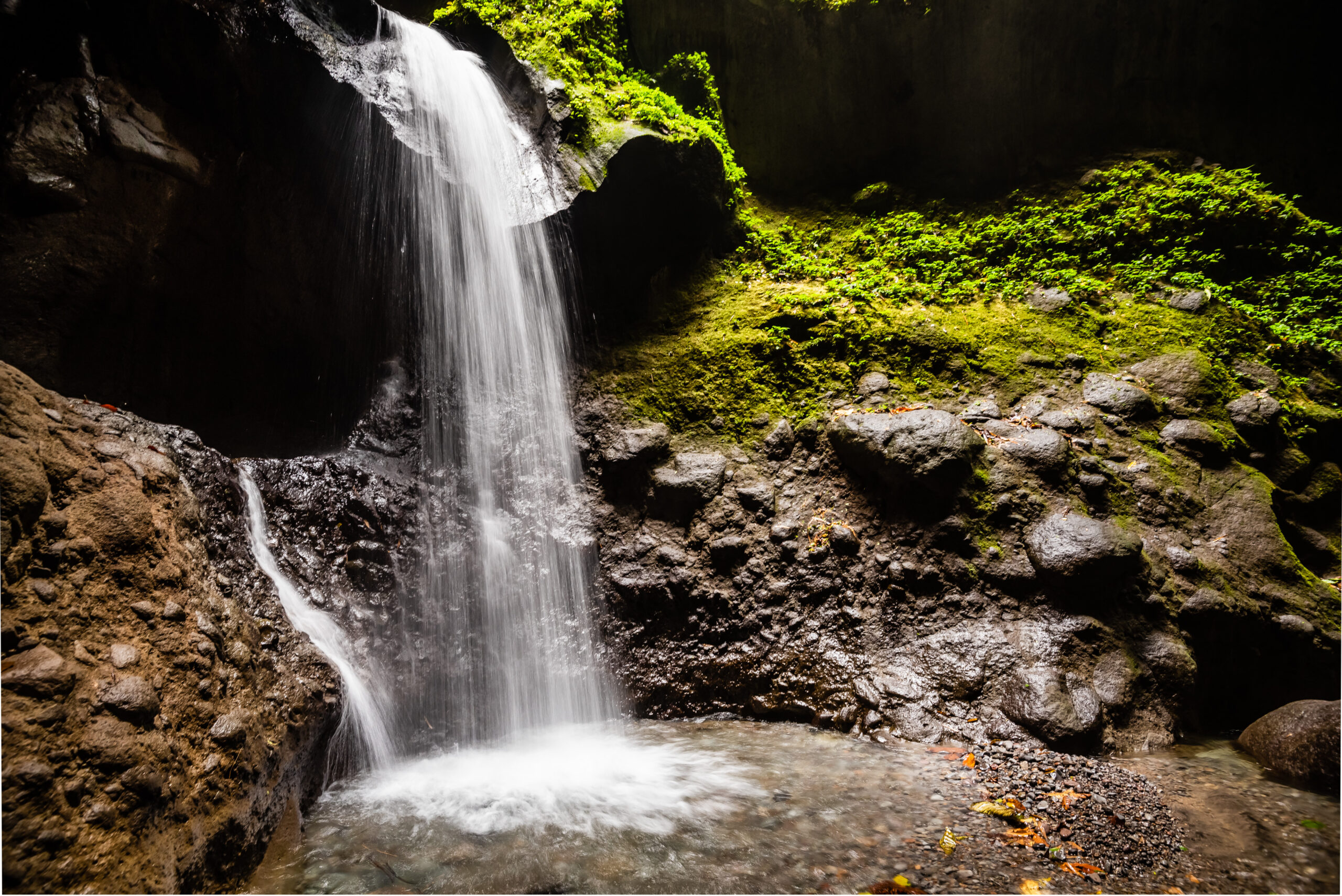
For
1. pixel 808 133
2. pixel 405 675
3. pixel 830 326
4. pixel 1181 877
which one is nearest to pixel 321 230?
pixel 405 675

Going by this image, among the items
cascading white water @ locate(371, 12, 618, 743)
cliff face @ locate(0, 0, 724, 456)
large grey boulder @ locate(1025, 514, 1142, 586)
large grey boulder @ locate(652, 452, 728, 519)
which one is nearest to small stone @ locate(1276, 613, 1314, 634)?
large grey boulder @ locate(1025, 514, 1142, 586)

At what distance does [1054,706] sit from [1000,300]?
4284 millimetres

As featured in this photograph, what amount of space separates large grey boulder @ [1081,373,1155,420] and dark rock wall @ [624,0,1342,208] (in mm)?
3672

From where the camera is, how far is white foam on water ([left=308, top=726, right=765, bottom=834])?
3.11 m

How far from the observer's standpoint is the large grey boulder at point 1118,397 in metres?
5.09

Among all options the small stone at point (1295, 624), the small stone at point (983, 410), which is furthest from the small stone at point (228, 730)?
the small stone at point (1295, 624)

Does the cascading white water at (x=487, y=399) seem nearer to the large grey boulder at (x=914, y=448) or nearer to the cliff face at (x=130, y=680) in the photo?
the cliff face at (x=130, y=680)

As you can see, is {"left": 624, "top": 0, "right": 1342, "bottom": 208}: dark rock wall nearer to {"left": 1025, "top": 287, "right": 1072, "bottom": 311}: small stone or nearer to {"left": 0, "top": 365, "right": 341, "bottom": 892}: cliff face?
{"left": 1025, "top": 287, "right": 1072, "bottom": 311}: small stone

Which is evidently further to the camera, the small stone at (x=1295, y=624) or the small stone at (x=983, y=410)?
the small stone at (x=983, y=410)

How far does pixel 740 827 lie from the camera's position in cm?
293

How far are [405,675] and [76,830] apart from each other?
8.43 feet

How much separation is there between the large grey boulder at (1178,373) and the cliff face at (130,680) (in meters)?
7.21

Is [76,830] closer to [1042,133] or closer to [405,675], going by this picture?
[405,675]

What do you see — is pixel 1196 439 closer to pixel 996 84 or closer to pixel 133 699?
pixel 996 84
